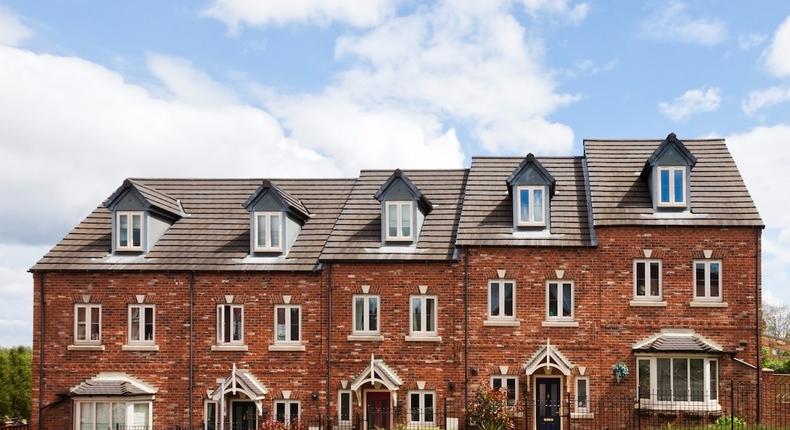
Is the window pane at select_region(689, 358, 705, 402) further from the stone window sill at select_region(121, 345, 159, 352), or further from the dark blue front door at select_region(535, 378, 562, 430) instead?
the stone window sill at select_region(121, 345, 159, 352)

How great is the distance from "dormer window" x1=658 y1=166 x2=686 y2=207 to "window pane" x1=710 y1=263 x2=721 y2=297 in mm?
2520

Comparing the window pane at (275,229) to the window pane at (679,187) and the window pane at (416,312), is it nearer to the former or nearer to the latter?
the window pane at (416,312)

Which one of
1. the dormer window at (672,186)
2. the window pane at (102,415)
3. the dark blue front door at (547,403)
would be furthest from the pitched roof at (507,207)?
the window pane at (102,415)

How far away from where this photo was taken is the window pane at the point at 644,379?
27797mm

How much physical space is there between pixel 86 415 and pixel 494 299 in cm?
1562

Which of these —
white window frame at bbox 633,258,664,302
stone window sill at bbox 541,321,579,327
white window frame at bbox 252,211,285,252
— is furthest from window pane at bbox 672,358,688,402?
white window frame at bbox 252,211,285,252

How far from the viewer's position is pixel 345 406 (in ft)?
94.7

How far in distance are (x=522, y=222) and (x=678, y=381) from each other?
310 inches

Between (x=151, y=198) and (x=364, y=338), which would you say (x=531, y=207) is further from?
(x=151, y=198)

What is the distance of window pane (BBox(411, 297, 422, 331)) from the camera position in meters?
29.0

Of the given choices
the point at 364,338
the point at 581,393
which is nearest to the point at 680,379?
the point at 581,393

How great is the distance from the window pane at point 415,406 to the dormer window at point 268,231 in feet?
25.1

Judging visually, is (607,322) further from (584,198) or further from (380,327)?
(380,327)

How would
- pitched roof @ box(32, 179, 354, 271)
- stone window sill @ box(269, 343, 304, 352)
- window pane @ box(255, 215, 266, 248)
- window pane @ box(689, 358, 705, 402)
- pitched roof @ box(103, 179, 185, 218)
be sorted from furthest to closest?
pitched roof @ box(103, 179, 185, 218) < window pane @ box(255, 215, 266, 248) < pitched roof @ box(32, 179, 354, 271) < stone window sill @ box(269, 343, 304, 352) < window pane @ box(689, 358, 705, 402)
